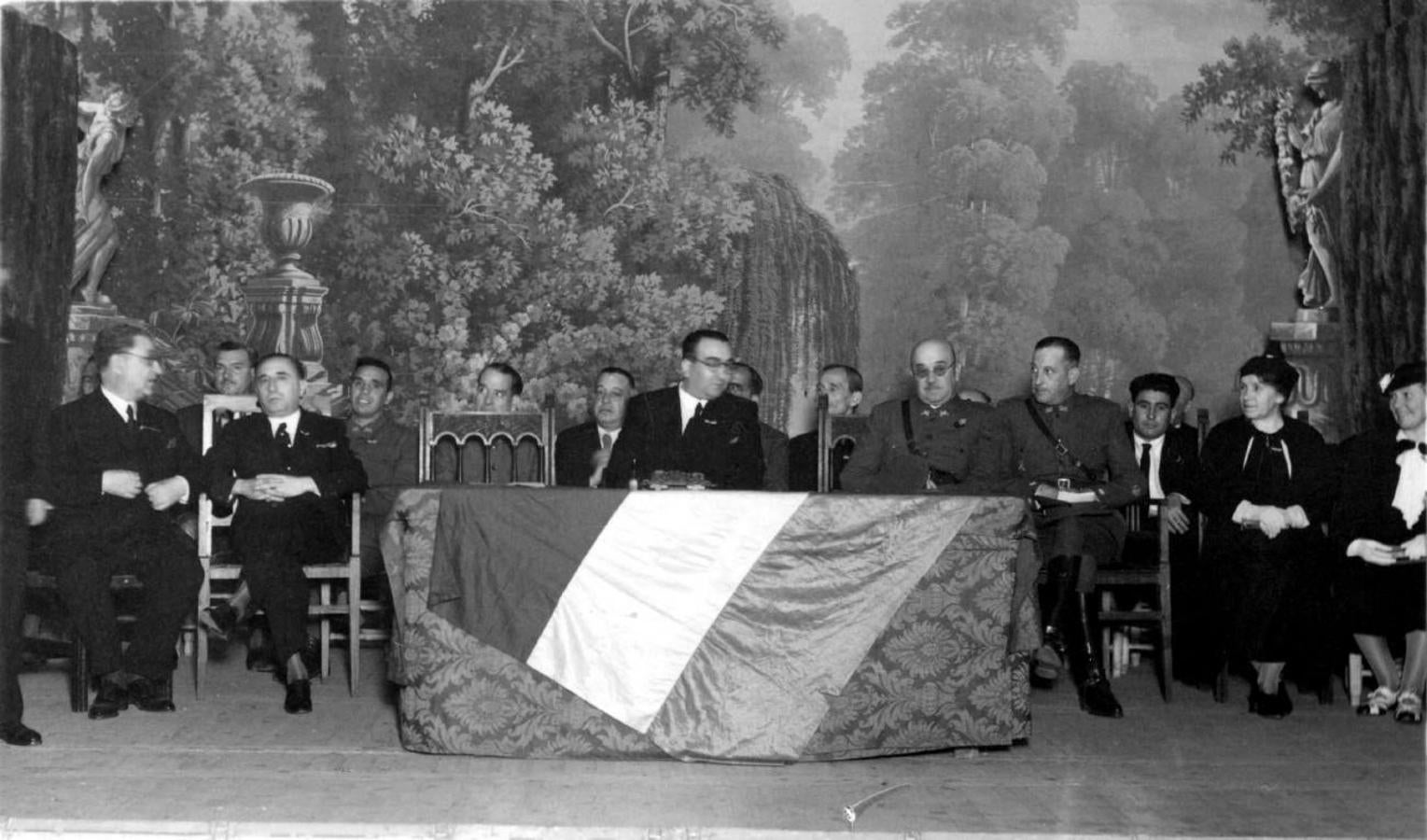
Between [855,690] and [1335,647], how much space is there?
2.37m

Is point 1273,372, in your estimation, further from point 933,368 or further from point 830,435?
point 830,435

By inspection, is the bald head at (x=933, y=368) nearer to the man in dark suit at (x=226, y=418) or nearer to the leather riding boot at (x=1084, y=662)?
the leather riding boot at (x=1084, y=662)

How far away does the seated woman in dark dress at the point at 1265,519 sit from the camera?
5.91 metres

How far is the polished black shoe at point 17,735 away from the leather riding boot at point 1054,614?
134 inches

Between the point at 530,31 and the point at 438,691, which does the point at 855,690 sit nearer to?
the point at 438,691

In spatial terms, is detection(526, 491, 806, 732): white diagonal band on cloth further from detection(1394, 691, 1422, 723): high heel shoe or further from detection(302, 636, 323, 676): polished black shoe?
detection(1394, 691, 1422, 723): high heel shoe

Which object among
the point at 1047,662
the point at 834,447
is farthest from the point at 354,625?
the point at 1047,662

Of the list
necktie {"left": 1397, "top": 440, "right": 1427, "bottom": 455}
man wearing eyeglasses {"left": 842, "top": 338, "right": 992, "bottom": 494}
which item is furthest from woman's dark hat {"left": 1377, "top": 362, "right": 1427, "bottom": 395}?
man wearing eyeglasses {"left": 842, "top": 338, "right": 992, "bottom": 494}

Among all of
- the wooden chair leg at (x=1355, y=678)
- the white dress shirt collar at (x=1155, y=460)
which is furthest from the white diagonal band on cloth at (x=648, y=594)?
the white dress shirt collar at (x=1155, y=460)

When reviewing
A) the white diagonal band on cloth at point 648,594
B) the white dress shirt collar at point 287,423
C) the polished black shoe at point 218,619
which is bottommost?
the polished black shoe at point 218,619

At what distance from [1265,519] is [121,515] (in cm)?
Answer: 425

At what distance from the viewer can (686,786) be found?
176 inches

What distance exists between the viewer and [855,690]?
477 centimetres

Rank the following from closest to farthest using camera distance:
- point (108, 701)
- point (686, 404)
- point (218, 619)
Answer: point (108, 701), point (218, 619), point (686, 404)
